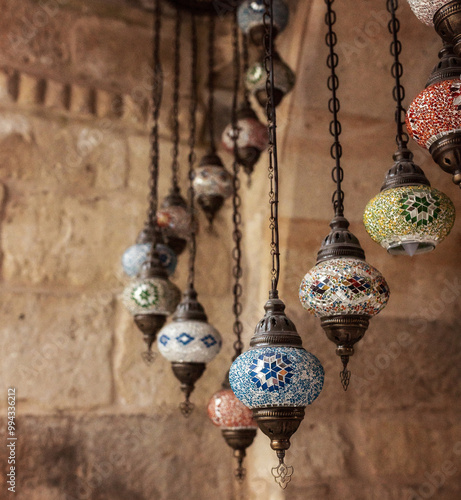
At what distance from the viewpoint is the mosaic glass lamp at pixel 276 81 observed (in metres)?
1.63

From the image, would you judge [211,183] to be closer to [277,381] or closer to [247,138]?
[247,138]

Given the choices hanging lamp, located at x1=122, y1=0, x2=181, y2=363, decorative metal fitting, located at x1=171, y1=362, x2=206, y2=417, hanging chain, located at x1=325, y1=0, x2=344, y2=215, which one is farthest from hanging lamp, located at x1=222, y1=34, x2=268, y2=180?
decorative metal fitting, located at x1=171, y1=362, x2=206, y2=417

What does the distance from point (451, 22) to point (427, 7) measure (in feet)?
0.18

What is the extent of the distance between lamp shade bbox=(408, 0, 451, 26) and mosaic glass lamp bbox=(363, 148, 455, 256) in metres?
0.26

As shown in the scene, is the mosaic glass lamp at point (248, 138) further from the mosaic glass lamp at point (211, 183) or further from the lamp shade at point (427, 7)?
the lamp shade at point (427, 7)

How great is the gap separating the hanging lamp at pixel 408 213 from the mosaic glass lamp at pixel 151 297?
0.63 metres

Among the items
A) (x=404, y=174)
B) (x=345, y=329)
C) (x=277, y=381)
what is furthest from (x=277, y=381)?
(x=404, y=174)

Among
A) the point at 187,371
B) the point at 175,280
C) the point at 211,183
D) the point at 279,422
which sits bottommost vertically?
the point at 279,422

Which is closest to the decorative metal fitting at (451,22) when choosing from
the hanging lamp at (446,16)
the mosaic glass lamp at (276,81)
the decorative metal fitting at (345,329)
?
the hanging lamp at (446,16)

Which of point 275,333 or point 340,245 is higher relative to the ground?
point 340,245

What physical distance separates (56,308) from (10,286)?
0.15 metres

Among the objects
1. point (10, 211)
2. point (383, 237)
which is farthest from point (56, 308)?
point (383, 237)

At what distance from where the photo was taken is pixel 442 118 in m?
0.92

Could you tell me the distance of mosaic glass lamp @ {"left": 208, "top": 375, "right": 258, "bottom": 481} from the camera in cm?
138
